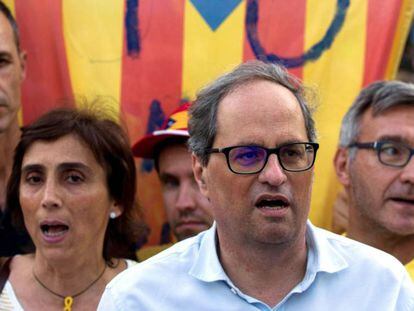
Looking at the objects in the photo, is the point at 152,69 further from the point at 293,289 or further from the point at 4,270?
the point at 293,289

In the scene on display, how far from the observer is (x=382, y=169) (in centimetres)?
353

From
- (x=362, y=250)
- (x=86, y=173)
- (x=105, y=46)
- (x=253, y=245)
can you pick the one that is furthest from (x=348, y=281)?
(x=105, y=46)

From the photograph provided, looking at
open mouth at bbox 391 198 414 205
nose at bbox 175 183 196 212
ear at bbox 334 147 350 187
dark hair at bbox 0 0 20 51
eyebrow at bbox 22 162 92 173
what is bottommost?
nose at bbox 175 183 196 212

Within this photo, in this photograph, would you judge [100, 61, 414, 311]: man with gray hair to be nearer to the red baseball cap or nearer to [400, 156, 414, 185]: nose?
[400, 156, 414, 185]: nose

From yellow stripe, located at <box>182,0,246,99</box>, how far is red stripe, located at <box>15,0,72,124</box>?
0.61 m

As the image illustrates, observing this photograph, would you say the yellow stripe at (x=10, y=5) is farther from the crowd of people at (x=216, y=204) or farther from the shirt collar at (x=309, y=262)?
the shirt collar at (x=309, y=262)

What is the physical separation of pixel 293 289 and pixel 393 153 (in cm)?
144

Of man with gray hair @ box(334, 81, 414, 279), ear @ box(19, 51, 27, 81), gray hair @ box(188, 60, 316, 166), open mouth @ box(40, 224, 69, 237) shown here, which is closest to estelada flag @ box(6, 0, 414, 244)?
ear @ box(19, 51, 27, 81)

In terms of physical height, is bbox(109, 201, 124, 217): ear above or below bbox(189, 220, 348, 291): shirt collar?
below

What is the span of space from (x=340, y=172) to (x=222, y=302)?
5.45 feet

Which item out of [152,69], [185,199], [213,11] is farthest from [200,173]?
[213,11]

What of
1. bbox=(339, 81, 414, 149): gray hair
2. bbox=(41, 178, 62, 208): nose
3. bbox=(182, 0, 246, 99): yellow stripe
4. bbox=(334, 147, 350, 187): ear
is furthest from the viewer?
bbox=(182, 0, 246, 99): yellow stripe

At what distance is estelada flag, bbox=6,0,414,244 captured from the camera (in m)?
4.07

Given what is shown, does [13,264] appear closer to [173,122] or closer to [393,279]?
[173,122]
